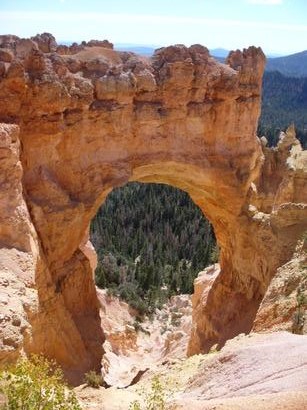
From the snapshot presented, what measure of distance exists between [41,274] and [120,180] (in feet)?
17.9

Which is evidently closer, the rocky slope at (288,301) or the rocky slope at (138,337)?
the rocky slope at (288,301)

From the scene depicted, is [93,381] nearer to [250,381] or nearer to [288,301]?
[288,301]

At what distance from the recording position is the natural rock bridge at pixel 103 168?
16.5m

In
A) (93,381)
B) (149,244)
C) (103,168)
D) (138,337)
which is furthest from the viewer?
(149,244)

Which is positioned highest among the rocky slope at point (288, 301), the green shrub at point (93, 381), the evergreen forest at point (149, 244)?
the rocky slope at point (288, 301)

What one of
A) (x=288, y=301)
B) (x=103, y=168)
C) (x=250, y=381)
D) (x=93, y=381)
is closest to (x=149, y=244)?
(x=103, y=168)

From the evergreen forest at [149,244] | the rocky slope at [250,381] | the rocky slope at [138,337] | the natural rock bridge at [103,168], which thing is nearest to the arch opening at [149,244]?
the evergreen forest at [149,244]

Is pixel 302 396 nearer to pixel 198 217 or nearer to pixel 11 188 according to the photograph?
pixel 11 188

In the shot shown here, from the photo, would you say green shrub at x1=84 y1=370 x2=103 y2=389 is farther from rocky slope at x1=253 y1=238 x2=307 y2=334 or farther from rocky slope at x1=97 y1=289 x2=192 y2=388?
rocky slope at x1=253 y1=238 x2=307 y2=334

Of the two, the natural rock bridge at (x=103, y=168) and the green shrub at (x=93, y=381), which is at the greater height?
the natural rock bridge at (x=103, y=168)

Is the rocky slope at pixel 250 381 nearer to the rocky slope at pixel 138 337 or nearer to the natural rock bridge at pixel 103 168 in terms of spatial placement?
the natural rock bridge at pixel 103 168

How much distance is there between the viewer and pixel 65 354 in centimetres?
1819

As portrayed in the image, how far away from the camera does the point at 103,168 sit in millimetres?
20844

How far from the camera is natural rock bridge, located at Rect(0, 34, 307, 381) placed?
650 inches
